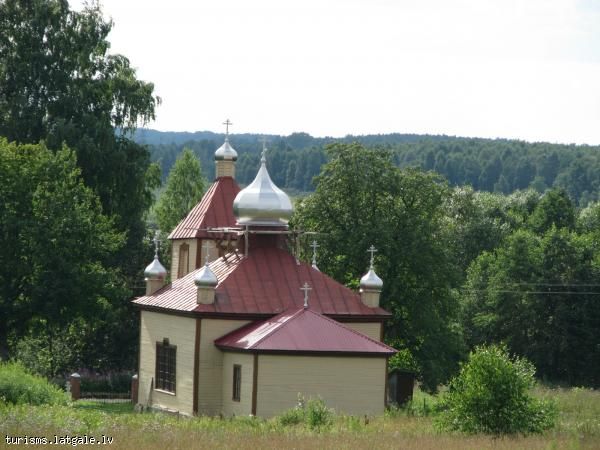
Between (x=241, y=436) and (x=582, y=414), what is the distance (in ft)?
58.5

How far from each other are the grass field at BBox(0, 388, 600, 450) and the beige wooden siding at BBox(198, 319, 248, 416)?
20.4 feet

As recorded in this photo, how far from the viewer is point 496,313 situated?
62.5 meters

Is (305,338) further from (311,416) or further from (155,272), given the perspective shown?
(155,272)

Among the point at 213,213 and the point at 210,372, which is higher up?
the point at 213,213

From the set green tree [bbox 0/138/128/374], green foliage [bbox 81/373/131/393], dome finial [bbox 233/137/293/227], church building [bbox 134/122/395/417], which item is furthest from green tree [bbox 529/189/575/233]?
dome finial [bbox 233/137/293/227]

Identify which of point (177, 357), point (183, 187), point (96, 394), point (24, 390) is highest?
point (183, 187)

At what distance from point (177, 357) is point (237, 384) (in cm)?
292

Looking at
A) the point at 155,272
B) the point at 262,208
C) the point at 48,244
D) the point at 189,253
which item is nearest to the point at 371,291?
the point at 262,208

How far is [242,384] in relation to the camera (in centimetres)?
3459

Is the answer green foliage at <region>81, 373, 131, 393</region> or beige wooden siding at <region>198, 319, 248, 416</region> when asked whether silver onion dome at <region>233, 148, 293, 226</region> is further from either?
green foliage at <region>81, 373, 131, 393</region>

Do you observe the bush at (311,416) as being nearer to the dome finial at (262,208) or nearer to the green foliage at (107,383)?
the dome finial at (262,208)

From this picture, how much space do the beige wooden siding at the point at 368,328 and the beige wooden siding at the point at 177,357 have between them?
178 inches

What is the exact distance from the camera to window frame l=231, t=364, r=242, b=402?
34.8m

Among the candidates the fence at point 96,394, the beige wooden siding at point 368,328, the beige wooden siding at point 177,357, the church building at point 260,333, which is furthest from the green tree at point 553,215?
the beige wooden siding at point 177,357
